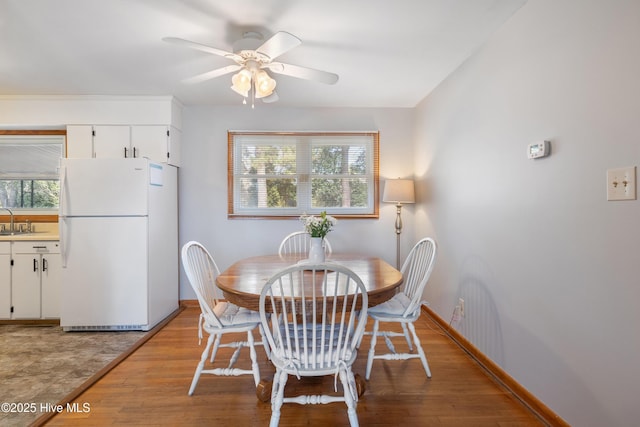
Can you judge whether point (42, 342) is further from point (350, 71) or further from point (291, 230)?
point (350, 71)

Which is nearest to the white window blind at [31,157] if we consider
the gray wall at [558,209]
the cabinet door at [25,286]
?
the cabinet door at [25,286]

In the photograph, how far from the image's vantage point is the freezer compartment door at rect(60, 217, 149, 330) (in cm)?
284

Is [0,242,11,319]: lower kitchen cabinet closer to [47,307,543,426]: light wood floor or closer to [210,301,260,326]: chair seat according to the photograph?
[47,307,543,426]: light wood floor

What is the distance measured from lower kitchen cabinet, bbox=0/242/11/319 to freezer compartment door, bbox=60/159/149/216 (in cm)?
81

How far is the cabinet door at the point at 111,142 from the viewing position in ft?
10.4

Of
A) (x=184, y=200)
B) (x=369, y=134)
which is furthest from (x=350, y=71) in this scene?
(x=184, y=200)

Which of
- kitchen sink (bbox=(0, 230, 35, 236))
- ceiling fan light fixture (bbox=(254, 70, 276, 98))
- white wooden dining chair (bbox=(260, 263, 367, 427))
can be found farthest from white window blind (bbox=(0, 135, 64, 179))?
white wooden dining chair (bbox=(260, 263, 367, 427))

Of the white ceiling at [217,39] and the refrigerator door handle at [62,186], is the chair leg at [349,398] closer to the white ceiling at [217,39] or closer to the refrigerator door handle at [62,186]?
the white ceiling at [217,39]

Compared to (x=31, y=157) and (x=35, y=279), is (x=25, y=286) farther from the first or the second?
(x=31, y=157)

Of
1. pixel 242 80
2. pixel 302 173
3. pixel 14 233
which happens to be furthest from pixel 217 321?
pixel 14 233

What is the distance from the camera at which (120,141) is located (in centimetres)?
318

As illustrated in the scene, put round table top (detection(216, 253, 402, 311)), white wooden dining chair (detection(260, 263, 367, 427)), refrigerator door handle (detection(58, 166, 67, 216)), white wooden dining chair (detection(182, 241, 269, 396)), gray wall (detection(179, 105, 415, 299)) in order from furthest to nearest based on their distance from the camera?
gray wall (detection(179, 105, 415, 299)) → refrigerator door handle (detection(58, 166, 67, 216)) → white wooden dining chair (detection(182, 241, 269, 396)) → round table top (detection(216, 253, 402, 311)) → white wooden dining chair (detection(260, 263, 367, 427))

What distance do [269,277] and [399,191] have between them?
1.91 m

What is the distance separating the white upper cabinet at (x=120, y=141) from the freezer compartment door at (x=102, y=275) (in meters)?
0.76
